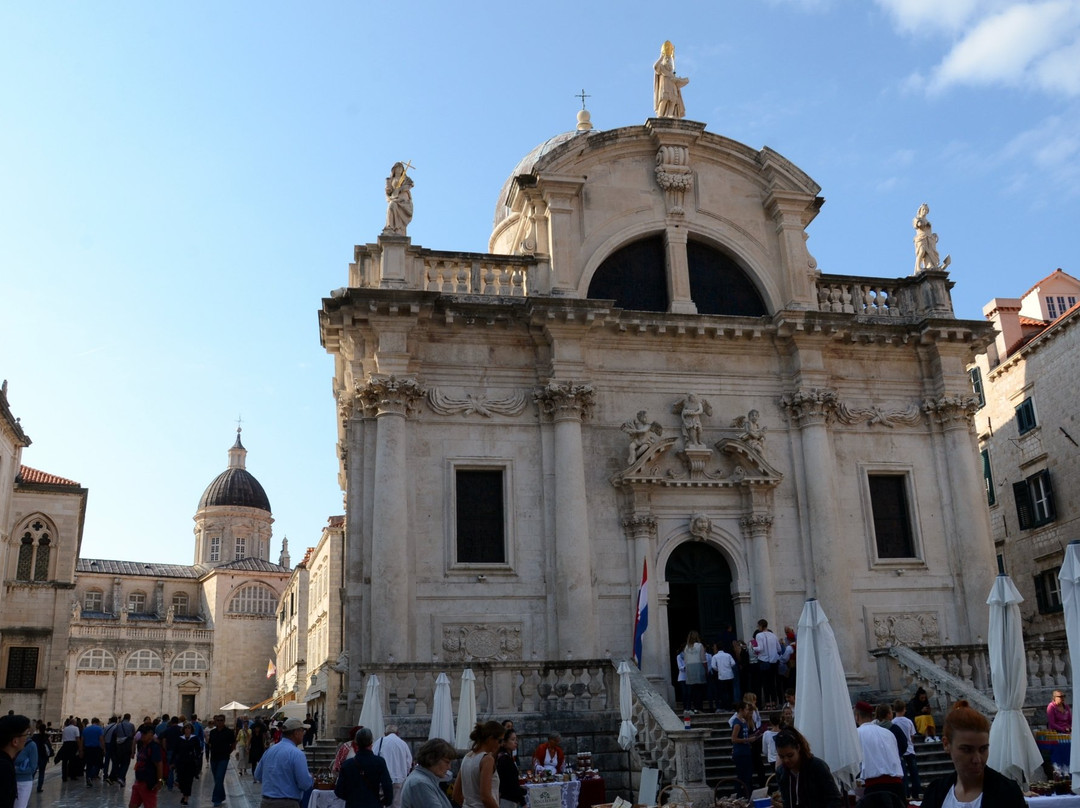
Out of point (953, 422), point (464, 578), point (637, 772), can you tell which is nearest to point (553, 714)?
point (637, 772)

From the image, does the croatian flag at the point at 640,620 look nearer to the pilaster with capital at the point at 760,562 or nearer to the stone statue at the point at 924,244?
the pilaster with capital at the point at 760,562

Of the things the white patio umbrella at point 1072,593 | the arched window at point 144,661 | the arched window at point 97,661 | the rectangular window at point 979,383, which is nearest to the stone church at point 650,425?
the white patio umbrella at point 1072,593

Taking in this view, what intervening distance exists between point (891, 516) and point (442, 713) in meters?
11.1

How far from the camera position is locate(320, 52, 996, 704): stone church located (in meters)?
19.7

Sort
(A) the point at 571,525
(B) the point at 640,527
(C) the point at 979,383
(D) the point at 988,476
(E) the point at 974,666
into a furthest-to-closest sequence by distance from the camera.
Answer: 1. (C) the point at 979,383
2. (D) the point at 988,476
3. (B) the point at 640,527
4. (A) the point at 571,525
5. (E) the point at 974,666

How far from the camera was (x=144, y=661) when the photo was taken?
73750mm

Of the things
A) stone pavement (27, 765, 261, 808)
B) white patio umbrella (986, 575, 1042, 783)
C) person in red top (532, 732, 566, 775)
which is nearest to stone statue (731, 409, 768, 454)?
person in red top (532, 732, 566, 775)

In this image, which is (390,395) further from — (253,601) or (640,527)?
(253,601)

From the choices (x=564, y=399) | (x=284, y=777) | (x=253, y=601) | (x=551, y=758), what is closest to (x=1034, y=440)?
(x=564, y=399)

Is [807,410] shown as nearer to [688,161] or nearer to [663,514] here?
[663,514]

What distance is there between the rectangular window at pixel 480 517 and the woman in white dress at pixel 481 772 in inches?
434

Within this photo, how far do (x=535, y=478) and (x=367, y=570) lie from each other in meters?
3.73

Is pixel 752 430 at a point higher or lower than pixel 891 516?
higher

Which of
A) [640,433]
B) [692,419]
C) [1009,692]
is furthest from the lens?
[692,419]
